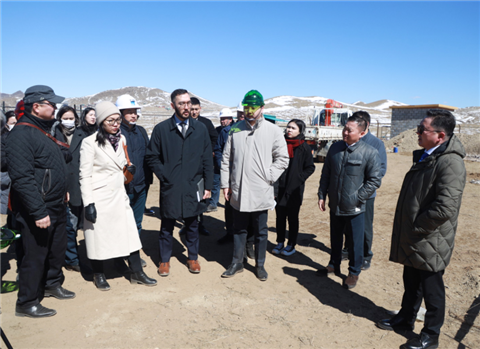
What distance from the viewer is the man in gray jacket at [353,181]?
11.9 ft

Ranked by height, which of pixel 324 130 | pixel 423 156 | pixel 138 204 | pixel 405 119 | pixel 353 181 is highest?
pixel 405 119

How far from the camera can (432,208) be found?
8.53 feet

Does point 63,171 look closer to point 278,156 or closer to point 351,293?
point 278,156

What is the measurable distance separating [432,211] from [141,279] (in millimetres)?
2943

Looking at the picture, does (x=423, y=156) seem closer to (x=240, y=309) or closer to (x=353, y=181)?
(x=353, y=181)

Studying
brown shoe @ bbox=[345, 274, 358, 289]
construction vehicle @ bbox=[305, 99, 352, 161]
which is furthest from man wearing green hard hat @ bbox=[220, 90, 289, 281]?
construction vehicle @ bbox=[305, 99, 352, 161]

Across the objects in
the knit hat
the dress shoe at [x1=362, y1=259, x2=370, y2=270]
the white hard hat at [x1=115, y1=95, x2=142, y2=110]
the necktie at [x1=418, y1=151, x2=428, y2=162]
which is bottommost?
the dress shoe at [x1=362, y1=259, x2=370, y2=270]

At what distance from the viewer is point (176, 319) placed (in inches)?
124

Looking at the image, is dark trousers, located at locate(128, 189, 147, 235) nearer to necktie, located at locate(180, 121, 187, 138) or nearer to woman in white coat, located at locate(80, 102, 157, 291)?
woman in white coat, located at locate(80, 102, 157, 291)

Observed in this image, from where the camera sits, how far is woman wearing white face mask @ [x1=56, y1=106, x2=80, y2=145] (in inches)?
162

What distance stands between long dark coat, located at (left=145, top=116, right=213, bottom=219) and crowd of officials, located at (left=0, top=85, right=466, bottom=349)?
11 mm

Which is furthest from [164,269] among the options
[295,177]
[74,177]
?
[295,177]

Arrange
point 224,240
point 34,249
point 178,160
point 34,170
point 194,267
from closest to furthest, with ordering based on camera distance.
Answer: point 34,170
point 34,249
point 178,160
point 194,267
point 224,240

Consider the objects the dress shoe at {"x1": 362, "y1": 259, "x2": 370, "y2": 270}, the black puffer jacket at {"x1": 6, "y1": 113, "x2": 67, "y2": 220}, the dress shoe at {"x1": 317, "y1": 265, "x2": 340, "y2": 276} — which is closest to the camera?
the black puffer jacket at {"x1": 6, "y1": 113, "x2": 67, "y2": 220}
